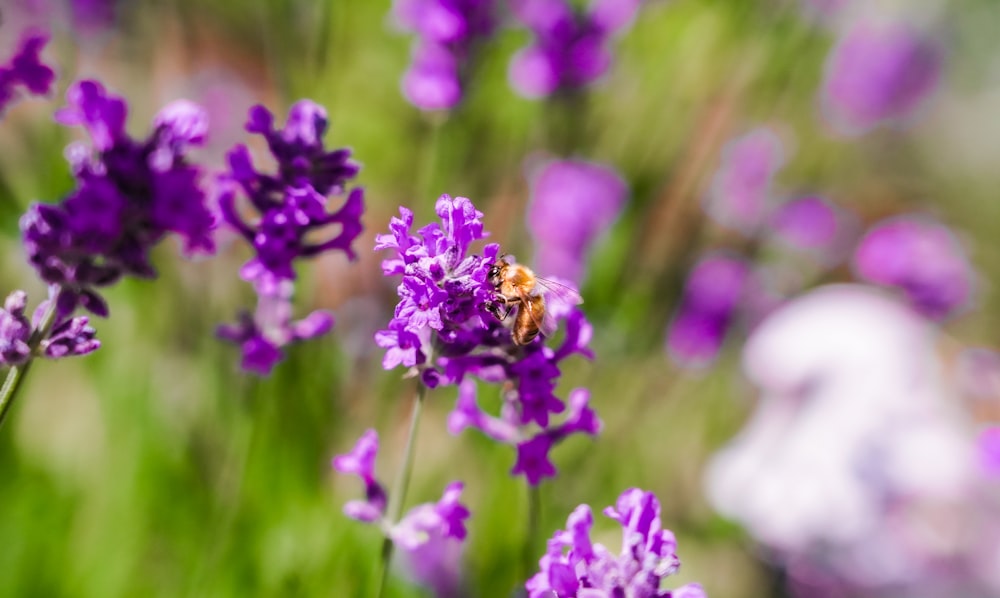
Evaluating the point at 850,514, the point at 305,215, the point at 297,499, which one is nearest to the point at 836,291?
the point at 850,514

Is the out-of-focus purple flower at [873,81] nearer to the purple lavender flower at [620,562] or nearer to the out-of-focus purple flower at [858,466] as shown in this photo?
the out-of-focus purple flower at [858,466]

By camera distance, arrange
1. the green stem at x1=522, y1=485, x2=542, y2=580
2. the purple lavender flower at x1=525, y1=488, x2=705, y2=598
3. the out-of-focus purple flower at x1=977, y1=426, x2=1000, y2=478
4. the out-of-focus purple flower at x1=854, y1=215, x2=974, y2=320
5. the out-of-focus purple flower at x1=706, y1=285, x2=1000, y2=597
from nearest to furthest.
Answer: the purple lavender flower at x1=525, y1=488, x2=705, y2=598 < the green stem at x1=522, y1=485, x2=542, y2=580 < the out-of-focus purple flower at x1=977, y1=426, x2=1000, y2=478 < the out-of-focus purple flower at x1=706, y1=285, x2=1000, y2=597 < the out-of-focus purple flower at x1=854, y1=215, x2=974, y2=320

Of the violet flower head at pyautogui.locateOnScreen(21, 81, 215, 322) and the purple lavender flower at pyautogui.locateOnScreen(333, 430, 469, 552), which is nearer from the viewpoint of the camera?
the violet flower head at pyautogui.locateOnScreen(21, 81, 215, 322)

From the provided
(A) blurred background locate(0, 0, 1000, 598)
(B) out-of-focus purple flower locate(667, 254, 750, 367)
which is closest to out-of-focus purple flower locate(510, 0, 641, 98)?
(A) blurred background locate(0, 0, 1000, 598)

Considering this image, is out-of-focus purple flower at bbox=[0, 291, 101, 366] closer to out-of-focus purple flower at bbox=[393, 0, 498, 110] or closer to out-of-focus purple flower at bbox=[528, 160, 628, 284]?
out-of-focus purple flower at bbox=[393, 0, 498, 110]

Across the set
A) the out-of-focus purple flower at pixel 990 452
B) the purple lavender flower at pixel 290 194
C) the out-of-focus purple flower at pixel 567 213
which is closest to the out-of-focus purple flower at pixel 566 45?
the out-of-focus purple flower at pixel 567 213

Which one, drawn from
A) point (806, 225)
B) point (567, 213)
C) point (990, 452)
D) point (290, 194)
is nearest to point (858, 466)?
point (990, 452)
